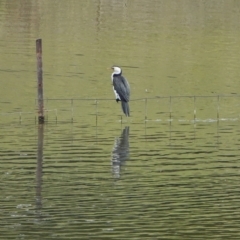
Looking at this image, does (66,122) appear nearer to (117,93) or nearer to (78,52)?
(117,93)

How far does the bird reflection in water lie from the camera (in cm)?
2912

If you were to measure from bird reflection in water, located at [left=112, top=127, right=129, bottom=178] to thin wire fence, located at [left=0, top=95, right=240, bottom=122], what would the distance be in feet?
13.6

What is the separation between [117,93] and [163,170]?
9.61 m

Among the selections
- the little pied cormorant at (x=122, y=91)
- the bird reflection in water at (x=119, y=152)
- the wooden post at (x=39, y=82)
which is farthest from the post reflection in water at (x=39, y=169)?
the little pied cormorant at (x=122, y=91)

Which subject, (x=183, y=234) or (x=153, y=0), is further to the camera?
(x=153, y=0)

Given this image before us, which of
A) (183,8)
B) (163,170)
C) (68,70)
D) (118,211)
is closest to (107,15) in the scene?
(183,8)

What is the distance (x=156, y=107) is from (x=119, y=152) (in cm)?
1116

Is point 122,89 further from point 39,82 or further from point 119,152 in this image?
point 119,152

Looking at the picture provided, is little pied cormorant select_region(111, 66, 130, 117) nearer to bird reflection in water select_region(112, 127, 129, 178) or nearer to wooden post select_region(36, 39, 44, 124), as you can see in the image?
bird reflection in water select_region(112, 127, 129, 178)

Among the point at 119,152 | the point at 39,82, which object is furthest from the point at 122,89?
the point at 119,152

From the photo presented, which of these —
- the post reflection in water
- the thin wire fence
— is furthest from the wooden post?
the thin wire fence

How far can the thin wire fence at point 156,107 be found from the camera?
40.8 metres

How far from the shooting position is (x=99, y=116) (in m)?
40.7

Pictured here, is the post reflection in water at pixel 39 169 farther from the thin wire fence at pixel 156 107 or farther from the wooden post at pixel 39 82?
the thin wire fence at pixel 156 107
